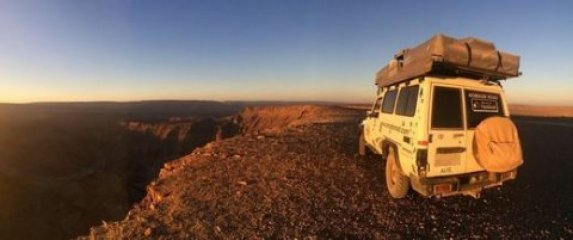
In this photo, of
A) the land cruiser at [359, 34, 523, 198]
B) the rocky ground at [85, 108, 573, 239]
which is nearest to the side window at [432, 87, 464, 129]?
the land cruiser at [359, 34, 523, 198]

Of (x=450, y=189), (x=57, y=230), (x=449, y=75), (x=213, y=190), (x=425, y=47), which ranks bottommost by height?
(x=57, y=230)

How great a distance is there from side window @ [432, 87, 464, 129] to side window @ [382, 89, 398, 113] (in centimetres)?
163

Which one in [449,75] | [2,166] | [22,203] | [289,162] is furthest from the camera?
[2,166]

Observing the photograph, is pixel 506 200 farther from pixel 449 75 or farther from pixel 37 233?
pixel 37 233

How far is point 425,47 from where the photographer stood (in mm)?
6176

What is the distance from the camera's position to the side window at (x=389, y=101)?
773 centimetres

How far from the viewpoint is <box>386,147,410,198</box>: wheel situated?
698 centimetres

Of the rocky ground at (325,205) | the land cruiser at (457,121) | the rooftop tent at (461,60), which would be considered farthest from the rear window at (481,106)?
the rocky ground at (325,205)

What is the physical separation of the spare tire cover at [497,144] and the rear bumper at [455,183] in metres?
0.32

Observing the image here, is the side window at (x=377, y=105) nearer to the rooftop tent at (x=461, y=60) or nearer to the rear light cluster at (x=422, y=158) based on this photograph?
the rooftop tent at (x=461, y=60)

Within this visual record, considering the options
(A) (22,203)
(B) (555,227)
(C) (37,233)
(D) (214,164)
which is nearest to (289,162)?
(D) (214,164)

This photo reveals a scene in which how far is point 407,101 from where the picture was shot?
670 centimetres

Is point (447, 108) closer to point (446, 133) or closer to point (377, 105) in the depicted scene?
point (446, 133)

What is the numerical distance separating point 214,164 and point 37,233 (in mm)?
19661
